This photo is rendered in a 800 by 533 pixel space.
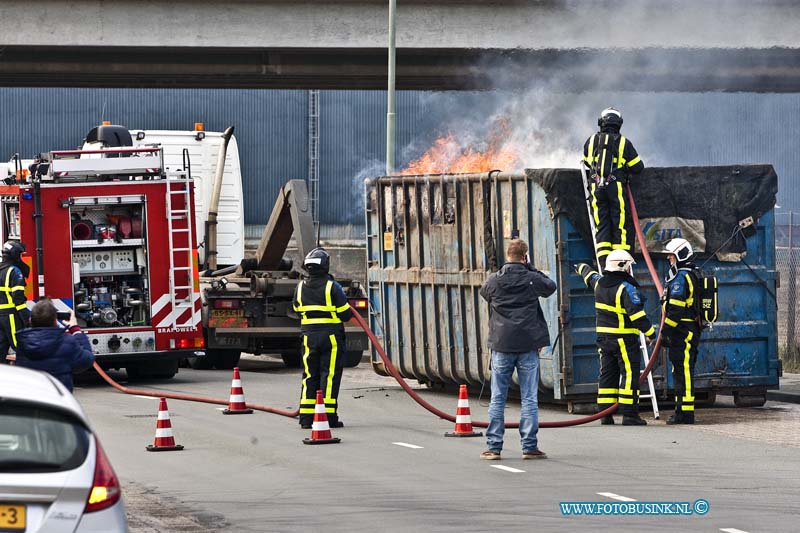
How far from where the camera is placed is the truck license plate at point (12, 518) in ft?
19.9

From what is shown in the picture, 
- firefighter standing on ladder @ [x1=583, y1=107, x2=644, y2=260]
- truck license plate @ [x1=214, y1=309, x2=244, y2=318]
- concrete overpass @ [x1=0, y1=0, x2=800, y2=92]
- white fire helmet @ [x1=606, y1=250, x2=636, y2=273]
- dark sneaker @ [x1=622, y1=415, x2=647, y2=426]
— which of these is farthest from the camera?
concrete overpass @ [x1=0, y1=0, x2=800, y2=92]

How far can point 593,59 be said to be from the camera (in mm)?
27453

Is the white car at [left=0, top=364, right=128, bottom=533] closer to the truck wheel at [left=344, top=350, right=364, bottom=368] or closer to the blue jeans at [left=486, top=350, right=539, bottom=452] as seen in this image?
the blue jeans at [left=486, top=350, right=539, bottom=452]

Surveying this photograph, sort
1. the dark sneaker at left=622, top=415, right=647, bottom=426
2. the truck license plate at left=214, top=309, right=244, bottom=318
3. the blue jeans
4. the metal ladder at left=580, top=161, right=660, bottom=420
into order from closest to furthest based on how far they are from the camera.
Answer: the blue jeans
the dark sneaker at left=622, top=415, right=647, bottom=426
the metal ladder at left=580, top=161, right=660, bottom=420
the truck license plate at left=214, top=309, right=244, bottom=318

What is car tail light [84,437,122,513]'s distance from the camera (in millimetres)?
6172

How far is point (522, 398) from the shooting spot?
12.3 metres

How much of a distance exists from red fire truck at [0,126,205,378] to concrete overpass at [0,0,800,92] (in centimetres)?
948

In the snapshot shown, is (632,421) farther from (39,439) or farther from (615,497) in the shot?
(39,439)

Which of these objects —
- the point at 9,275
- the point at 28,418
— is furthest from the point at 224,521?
the point at 9,275

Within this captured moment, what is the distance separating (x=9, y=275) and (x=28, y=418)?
1057 cm

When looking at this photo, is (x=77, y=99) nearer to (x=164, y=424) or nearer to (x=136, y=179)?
(x=136, y=179)

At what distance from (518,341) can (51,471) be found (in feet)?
21.7

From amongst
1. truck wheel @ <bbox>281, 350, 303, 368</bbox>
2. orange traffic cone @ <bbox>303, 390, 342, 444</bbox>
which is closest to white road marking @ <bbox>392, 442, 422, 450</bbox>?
orange traffic cone @ <bbox>303, 390, 342, 444</bbox>

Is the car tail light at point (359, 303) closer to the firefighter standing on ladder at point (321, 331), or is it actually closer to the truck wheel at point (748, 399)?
the truck wheel at point (748, 399)
